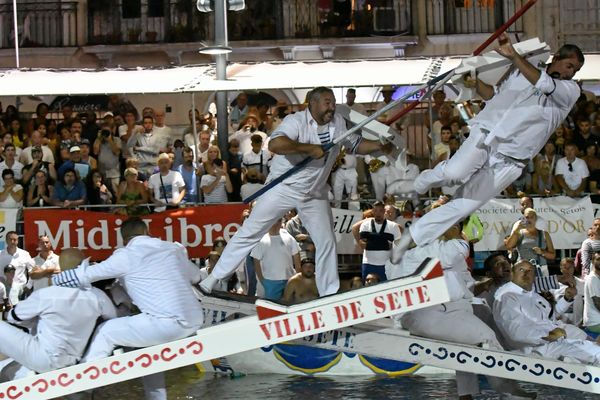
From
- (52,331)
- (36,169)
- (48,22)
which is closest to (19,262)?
(36,169)

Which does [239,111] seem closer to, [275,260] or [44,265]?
[44,265]

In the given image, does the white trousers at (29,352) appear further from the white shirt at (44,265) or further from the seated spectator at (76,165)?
the seated spectator at (76,165)

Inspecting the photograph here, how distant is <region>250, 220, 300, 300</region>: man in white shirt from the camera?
1775cm

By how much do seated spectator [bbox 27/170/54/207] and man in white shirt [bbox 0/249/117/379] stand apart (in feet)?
25.3

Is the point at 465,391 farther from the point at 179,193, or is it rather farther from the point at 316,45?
the point at 316,45

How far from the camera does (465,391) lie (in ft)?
43.9

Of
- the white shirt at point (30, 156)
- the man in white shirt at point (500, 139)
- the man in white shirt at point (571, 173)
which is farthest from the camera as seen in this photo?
the white shirt at point (30, 156)

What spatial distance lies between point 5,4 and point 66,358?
937 inches

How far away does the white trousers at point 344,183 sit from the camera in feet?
66.3

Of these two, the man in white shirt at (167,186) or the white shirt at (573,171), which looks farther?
the white shirt at (573,171)

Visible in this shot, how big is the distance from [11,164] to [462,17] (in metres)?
16.7

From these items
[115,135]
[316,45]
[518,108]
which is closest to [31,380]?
[518,108]

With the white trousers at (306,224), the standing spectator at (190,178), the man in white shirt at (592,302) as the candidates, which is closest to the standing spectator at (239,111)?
the standing spectator at (190,178)

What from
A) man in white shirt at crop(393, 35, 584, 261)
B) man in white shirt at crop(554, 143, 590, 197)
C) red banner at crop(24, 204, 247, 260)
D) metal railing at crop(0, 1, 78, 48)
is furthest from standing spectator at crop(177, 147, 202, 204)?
metal railing at crop(0, 1, 78, 48)
